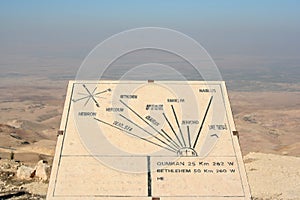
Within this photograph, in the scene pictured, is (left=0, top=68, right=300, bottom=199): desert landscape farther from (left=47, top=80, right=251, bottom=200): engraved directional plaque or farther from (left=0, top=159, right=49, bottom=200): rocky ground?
(left=47, top=80, right=251, bottom=200): engraved directional plaque

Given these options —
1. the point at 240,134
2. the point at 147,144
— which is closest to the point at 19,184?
the point at 147,144

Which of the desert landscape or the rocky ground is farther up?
the desert landscape

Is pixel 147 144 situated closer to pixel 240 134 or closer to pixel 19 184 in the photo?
pixel 19 184

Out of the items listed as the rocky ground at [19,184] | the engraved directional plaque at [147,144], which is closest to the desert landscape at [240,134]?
the rocky ground at [19,184]

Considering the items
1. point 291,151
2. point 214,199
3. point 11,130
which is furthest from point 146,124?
point 11,130

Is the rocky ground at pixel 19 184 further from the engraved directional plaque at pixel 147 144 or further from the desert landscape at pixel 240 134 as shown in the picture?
the engraved directional plaque at pixel 147 144

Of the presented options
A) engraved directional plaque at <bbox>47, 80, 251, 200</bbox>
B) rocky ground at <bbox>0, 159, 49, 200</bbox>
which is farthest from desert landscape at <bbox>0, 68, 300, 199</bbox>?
engraved directional plaque at <bbox>47, 80, 251, 200</bbox>
